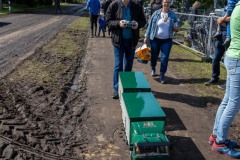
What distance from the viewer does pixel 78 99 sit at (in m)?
6.53

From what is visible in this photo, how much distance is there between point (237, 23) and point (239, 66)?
527mm

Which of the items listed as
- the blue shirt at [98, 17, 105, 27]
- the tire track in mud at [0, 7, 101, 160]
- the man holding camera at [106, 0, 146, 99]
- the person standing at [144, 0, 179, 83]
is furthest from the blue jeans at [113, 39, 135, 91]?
the blue shirt at [98, 17, 105, 27]

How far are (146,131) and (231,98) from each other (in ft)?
3.94

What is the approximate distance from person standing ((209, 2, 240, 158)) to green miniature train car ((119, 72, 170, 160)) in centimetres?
89

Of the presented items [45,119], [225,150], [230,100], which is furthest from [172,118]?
[45,119]

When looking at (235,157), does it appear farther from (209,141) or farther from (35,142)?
(35,142)

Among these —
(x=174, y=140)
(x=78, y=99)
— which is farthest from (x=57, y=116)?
(x=174, y=140)

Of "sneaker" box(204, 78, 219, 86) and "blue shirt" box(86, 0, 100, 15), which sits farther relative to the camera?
Result: "blue shirt" box(86, 0, 100, 15)

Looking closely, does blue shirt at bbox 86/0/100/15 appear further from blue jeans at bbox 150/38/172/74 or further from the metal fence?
blue jeans at bbox 150/38/172/74

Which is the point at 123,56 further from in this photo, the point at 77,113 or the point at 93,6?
the point at 93,6

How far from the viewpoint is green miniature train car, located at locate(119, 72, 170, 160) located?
3738 millimetres

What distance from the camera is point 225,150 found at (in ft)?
14.3

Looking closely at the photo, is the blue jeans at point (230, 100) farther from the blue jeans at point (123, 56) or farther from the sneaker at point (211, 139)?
the blue jeans at point (123, 56)

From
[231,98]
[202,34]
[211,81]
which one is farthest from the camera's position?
[202,34]
